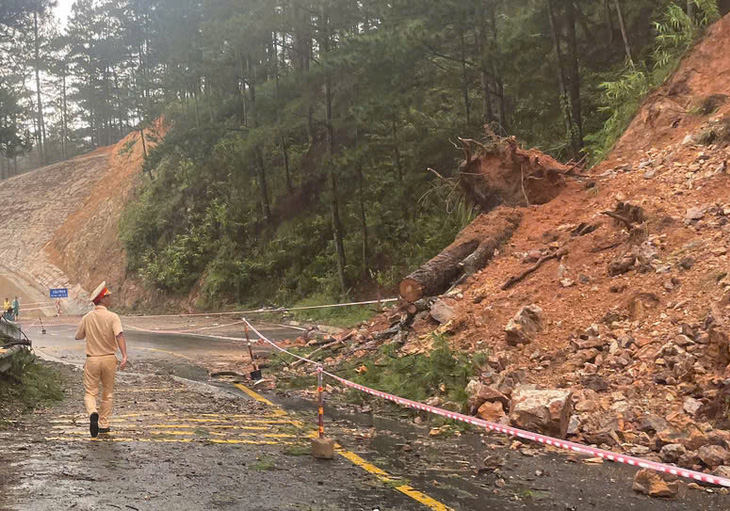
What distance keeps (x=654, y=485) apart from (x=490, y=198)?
35.3 feet

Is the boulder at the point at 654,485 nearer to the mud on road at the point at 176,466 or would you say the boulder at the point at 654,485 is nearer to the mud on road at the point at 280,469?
the mud on road at the point at 280,469

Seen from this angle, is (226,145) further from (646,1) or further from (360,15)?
(646,1)

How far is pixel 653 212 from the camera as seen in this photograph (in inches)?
413

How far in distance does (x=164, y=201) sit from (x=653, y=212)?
39.0 metres

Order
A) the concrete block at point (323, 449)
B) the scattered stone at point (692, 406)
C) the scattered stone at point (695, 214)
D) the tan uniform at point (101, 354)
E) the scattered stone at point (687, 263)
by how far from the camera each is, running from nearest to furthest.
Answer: the concrete block at point (323, 449) → the scattered stone at point (692, 406) → the tan uniform at point (101, 354) → the scattered stone at point (687, 263) → the scattered stone at point (695, 214)

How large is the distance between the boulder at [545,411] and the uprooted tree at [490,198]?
17.8 ft

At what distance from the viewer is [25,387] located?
9.16m

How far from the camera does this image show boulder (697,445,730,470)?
18.0 feet

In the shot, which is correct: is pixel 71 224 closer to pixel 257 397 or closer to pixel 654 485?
pixel 257 397

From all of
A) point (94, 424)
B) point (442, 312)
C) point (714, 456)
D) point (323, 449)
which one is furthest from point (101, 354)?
point (714, 456)

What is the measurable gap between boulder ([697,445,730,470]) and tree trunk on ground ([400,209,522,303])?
7.18m

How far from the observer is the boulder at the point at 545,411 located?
6.70 metres

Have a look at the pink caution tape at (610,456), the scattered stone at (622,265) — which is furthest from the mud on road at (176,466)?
the scattered stone at (622,265)

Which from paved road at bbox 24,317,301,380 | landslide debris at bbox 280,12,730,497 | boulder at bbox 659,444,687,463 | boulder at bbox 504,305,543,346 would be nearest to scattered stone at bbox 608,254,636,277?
landslide debris at bbox 280,12,730,497
